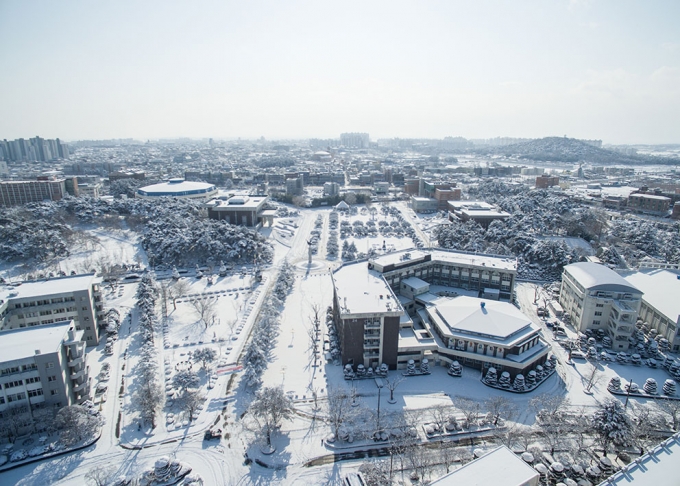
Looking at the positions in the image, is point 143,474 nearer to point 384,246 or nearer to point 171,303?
point 171,303

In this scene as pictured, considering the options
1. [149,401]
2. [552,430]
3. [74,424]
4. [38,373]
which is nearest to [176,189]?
[38,373]

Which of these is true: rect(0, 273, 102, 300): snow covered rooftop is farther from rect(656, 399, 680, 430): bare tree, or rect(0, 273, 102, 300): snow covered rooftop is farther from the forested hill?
the forested hill

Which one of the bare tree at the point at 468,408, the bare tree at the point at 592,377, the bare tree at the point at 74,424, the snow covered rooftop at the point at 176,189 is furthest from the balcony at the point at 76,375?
the snow covered rooftop at the point at 176,189

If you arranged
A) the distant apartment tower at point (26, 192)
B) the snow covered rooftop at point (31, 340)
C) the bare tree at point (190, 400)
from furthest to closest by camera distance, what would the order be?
the distant apartment tower at point (26, 192)
the bare tree at point (190, 400)
the snow covered rooftop at point (31, 340)

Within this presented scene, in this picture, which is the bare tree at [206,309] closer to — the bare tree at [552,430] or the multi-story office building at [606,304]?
the bare tree at [552,430]

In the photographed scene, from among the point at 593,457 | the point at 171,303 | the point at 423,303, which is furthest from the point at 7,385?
the point at 593,457

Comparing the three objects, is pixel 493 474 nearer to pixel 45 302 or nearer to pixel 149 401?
pixel 149 401
